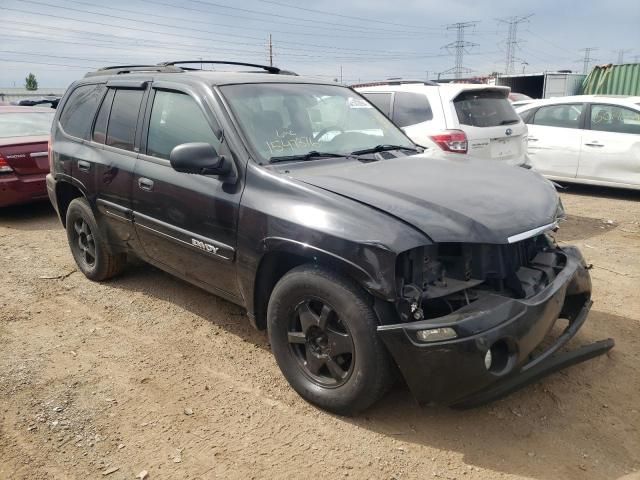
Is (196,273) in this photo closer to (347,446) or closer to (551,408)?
(347,446)

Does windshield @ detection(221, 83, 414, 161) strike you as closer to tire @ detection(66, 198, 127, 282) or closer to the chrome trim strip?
the chrome trim strip

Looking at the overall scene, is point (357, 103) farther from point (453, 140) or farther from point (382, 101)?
point (382, 101)

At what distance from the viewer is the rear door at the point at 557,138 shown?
841cm

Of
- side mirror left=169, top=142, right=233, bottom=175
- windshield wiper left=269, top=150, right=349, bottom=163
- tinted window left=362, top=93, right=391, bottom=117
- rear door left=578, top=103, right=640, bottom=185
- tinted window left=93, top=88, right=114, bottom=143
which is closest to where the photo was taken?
side mirror left=169, top=142, right=233, bottom=175

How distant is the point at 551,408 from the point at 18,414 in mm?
2938

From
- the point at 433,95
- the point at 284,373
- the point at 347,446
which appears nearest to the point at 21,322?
the point at 284,373

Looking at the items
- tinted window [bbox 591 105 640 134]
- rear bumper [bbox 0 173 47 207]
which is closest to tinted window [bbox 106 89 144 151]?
rear bumper [bbox 0 173 47 207]

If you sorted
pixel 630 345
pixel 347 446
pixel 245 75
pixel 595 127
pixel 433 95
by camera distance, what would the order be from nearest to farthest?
pixel 347 446
pixel 630 345
pixel 245 75
pixel 433 95
pixel 595 127

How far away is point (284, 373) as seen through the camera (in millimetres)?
3053

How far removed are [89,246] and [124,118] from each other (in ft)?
4.52

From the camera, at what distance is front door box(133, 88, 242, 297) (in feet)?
10.6

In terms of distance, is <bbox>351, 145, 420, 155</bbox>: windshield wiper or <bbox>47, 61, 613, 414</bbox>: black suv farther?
<bbox>351, 145, 420, 155</bbox>: windshield wiper

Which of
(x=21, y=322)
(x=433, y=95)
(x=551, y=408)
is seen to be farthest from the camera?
(x=433, y=95)

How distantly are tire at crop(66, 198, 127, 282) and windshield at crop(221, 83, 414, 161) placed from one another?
1.95 meters
